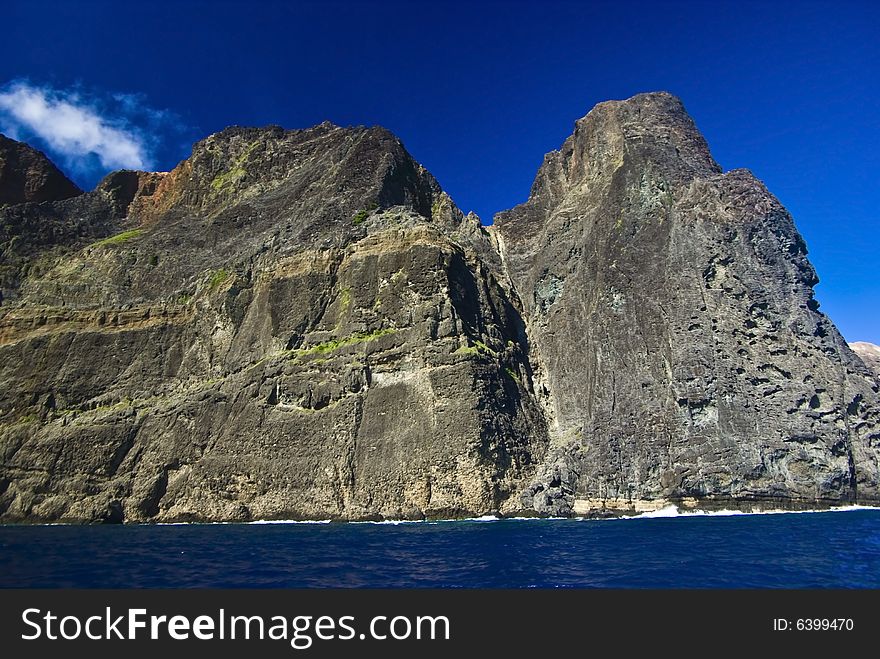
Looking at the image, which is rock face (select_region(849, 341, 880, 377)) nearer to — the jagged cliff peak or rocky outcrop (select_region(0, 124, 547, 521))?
the jagged cliff peak

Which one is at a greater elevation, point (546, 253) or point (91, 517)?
point (546, 253)

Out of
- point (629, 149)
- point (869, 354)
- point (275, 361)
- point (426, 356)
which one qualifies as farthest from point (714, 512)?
point (869, 354)

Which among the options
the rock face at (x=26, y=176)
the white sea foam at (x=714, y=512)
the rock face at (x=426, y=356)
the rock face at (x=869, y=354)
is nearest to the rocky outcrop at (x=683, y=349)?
the rock face at (x=426, y=356)

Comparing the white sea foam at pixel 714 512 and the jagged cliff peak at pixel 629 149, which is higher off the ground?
the jagged cliff peak at pixel 629 149

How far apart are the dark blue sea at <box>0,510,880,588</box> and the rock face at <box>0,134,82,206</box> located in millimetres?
66038

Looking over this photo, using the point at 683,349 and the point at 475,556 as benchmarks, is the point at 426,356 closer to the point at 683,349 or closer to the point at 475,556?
the point at 683,349

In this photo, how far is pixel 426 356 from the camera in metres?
58.9

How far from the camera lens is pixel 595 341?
67438mm

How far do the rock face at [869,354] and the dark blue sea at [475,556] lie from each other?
5203 centimetres

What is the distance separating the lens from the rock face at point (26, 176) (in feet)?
305

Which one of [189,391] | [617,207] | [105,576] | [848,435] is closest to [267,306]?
[189,391]

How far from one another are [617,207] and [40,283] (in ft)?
222

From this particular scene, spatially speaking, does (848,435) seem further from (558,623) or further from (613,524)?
(558,623)

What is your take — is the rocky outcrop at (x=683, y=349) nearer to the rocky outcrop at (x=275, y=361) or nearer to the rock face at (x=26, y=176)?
the rocky outcrop at (x=275, y=361)
